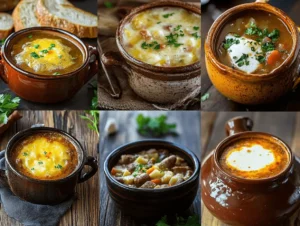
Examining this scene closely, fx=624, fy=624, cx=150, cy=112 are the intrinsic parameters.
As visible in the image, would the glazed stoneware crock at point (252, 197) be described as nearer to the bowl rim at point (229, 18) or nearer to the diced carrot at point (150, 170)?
the diced carrot at point (150, 170)

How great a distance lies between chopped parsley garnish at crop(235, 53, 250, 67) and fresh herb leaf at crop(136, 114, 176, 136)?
2.98 ft

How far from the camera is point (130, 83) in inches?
95.6

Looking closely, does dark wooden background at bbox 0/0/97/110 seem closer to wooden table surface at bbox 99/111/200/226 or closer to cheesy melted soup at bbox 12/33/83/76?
cheesy melted soup at bbox 12/33/83/76

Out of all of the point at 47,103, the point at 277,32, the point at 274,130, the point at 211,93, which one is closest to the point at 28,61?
the point at 47,103

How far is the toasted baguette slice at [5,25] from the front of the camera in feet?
8.48

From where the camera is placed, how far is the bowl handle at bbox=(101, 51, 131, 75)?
7.74 ft

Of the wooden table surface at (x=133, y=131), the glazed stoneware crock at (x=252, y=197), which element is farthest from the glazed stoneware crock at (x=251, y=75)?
the wooden table surface at (x=133, y=131)

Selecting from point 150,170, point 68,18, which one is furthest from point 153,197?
point 68,18

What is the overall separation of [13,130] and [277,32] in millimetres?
1137

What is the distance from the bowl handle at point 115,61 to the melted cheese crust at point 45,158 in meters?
0.35

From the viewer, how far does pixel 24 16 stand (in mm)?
2619

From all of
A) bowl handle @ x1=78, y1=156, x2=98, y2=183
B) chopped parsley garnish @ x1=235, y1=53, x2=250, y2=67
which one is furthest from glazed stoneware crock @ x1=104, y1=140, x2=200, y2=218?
chopped parsley garnish @ x1=235, y1=53, x2=250, y2=67

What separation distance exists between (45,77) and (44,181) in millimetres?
378

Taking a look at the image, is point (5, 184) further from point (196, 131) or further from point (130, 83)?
point (196, 131)
